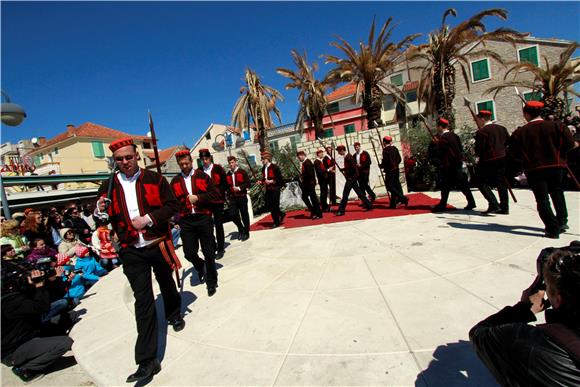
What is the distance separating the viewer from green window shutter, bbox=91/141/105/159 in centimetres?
3669

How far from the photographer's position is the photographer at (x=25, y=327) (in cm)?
288

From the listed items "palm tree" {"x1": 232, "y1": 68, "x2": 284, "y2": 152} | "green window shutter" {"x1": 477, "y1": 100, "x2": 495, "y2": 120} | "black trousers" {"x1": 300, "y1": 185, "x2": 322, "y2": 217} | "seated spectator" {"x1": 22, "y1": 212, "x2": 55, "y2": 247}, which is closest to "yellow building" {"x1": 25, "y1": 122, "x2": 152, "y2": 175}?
"palm tree" {"x1": 232, "y1": 68, "x2": 284, "y2": 152}

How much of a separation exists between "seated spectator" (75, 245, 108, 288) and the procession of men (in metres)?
2.63

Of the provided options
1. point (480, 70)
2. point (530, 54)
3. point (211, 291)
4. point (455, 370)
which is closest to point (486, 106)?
point (480, 70)

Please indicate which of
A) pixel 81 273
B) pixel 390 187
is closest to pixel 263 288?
pixel 81 273

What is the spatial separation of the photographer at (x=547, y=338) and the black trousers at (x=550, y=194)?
3503mm

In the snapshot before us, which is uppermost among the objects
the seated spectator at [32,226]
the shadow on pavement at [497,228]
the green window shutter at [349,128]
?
the green window shutter at [349,128]

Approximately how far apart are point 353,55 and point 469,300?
1293 cm

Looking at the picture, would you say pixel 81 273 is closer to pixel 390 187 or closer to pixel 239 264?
pixel 239 264

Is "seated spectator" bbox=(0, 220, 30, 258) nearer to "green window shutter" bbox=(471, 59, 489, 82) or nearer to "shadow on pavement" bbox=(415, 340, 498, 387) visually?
"shadow on pavement" bbox=(415, 340, 498, 387)

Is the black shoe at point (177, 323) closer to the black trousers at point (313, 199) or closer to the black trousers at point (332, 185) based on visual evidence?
the black trousers at point (313, 199)

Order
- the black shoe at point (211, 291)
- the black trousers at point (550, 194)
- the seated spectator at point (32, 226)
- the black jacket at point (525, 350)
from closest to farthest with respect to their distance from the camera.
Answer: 1. the black jacket at point (525, 350)
2. the black shoe at point (211, 291)
3. the black trousers at point (550, 194)
4. the seated spectator at point (32, 226)

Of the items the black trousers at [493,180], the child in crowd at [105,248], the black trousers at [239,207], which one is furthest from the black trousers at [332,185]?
the child in crowd at [105,248]

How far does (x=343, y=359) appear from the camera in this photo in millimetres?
2305
